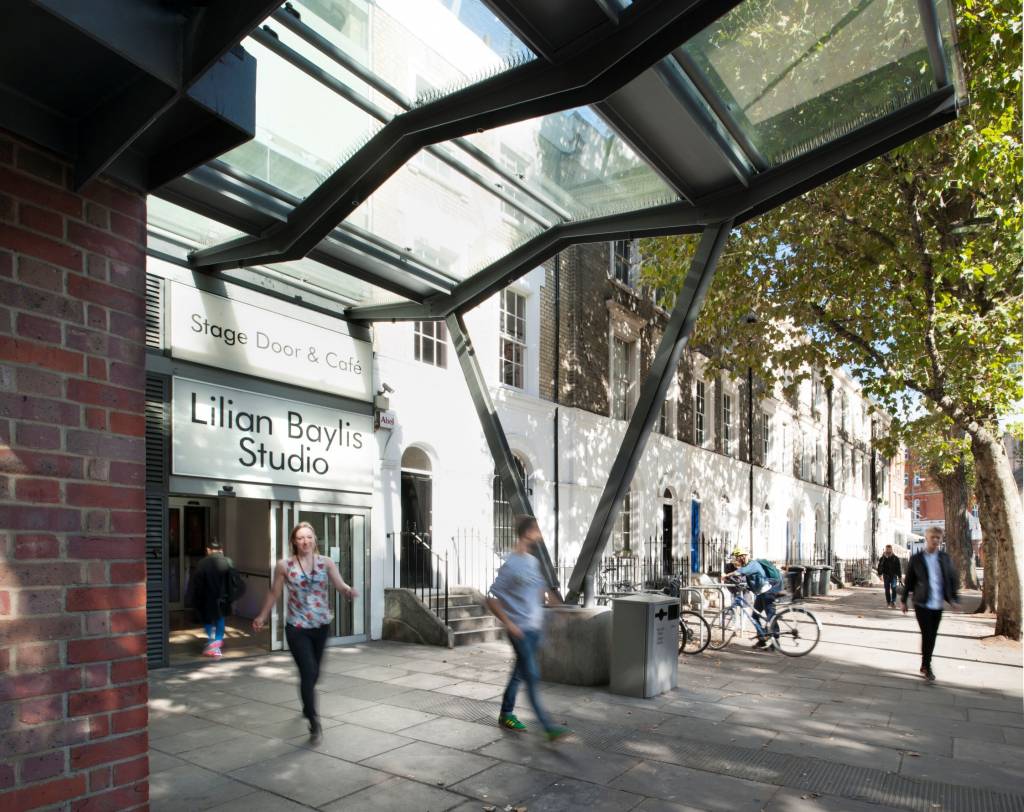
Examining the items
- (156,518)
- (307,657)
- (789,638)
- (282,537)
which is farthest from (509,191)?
(789,638)

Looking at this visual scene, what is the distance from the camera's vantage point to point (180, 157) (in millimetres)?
3215

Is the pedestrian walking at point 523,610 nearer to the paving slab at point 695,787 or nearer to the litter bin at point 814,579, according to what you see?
the paving slab at point 695,787

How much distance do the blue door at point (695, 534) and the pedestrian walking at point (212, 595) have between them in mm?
14557

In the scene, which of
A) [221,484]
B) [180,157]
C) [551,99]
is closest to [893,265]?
[551,99]

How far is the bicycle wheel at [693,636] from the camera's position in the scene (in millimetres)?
11297

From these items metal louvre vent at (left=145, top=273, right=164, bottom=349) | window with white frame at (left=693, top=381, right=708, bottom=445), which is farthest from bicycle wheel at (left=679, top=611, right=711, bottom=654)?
window with white frame at (left=693, top=381, right=708, bottom=445)

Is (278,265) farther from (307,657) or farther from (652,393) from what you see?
(307,657)

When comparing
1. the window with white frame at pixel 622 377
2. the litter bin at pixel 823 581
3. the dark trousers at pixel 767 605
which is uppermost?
the window with white frame at pixel 622 377

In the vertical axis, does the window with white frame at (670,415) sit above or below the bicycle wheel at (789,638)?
above

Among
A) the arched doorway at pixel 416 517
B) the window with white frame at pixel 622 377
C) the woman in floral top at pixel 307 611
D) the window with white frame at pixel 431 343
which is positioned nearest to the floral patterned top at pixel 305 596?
the woman in floral top at pixel 307 611

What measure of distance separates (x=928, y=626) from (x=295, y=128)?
9.19 meters

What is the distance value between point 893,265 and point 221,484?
1163 cm

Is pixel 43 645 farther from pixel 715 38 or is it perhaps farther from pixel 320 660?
pixel 715 38

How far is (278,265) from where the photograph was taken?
1102cm
